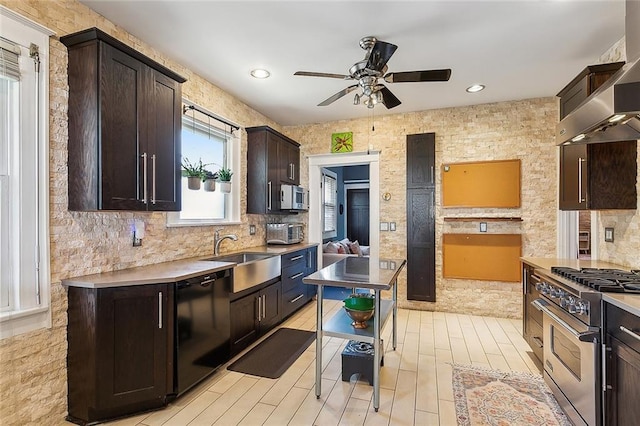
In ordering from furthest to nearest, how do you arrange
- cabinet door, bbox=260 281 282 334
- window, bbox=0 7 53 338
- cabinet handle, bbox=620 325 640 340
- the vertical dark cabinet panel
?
the vertical dark cabinet panel → cabinet door, bbox=260 281 282 334 → window, bbox=0 7 53 338 → cabinet handle, bbox=620 325 640 340

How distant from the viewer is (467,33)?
2549 mm

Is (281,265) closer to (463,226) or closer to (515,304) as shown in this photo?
(463,226)

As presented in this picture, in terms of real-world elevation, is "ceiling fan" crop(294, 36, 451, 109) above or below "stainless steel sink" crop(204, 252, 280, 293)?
above

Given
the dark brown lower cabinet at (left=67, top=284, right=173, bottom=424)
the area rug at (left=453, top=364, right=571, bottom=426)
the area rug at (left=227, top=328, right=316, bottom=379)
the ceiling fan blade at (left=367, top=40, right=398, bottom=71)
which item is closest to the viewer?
the dark brown lower cabinet at (left=67, top=284, right=173, bottom=424)

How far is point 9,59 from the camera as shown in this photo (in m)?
1.82

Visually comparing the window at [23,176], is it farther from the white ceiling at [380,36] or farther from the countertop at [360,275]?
the countertop at [360,275]

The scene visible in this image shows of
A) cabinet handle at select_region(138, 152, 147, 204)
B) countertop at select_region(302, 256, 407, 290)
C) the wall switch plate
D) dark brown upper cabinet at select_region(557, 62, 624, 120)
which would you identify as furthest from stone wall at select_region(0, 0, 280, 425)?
the wall switch plate

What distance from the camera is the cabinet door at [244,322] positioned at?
2.86 meters

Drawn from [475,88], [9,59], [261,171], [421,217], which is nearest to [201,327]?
[9,59]

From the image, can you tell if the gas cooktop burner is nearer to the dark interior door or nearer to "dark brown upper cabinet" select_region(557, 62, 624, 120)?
"dark brown upper cabinet" select_region(557, 62, 624, 120)

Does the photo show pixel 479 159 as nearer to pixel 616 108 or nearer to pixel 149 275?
pixel 616 108

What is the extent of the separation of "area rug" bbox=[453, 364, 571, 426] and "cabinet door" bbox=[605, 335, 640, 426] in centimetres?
56

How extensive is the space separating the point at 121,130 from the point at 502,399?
3313 mm

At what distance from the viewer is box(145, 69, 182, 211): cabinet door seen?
7.87ft
